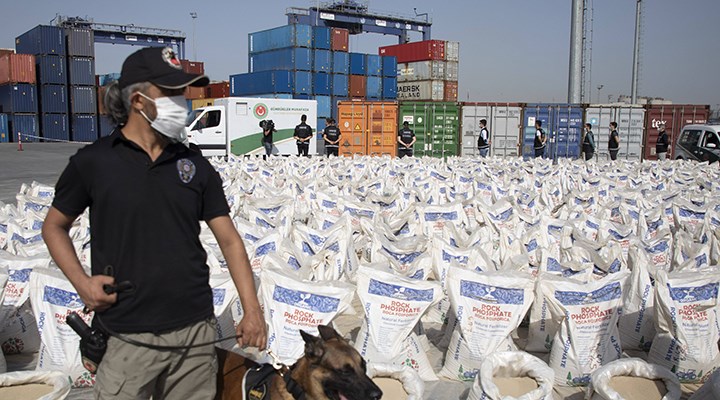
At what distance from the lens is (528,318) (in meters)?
4.88

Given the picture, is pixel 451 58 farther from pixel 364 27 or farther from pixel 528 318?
pixel 528 318

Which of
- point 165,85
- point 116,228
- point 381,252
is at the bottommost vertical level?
point 381,252

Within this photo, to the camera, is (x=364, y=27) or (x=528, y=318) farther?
(x=364, y=27)

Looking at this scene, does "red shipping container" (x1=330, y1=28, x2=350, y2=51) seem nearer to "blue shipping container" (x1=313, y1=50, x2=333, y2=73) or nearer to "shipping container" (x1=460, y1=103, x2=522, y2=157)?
"blue shipping container" (x1=313, y1=50, x2=333, y2=73)

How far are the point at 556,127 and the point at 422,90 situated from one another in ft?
69.5

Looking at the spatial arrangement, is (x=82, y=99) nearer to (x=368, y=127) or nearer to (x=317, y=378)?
(x=368, y=127)

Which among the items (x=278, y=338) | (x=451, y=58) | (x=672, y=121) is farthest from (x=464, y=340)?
(x=451, y=58)

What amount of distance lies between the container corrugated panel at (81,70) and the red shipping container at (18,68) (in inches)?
78.7

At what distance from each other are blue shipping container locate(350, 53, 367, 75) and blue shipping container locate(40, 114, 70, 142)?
18262 mm

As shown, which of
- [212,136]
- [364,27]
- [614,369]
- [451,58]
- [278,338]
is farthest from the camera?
[364,27]

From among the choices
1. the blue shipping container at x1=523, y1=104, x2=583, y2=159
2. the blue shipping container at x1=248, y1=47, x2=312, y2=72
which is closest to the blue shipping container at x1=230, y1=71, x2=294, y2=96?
the blue shipping container at x1=248, y1=47, x2=312, y2=72

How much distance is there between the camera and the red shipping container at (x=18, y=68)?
110ft

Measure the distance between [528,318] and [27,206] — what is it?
5555 millimetres

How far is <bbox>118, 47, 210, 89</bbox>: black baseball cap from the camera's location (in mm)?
1940
